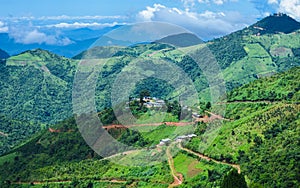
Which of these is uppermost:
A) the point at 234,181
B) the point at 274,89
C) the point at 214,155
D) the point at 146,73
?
the point at 274,89

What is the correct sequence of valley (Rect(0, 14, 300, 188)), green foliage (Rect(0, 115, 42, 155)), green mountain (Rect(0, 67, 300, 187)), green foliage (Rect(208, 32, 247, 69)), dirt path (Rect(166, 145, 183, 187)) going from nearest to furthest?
green mountain (Rect(0, 67, 300, 187)), valley (Rect(0, 14, 300, 188)), dirt path (Rect(166, 145, 183, 187)), green foliage (Rect(0, 115, 42, 155)), green foliage (Rect(208, 32, 247, 69))

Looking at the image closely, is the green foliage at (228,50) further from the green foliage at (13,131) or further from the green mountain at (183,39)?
the green foliage at (13,131)

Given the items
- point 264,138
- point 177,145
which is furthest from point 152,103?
point 264,138

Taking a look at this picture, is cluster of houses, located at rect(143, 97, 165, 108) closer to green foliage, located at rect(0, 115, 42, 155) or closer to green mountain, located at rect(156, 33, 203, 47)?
green mountain, located at rect(156, 33, 203, 47)

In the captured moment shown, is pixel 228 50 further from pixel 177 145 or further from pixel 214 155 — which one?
pixel 214 155

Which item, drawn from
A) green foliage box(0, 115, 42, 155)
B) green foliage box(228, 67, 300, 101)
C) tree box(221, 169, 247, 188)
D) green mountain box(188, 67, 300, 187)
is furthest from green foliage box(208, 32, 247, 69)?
tree box(221, 169, 247, 188)

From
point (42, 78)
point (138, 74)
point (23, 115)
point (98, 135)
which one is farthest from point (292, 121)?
point (42, 78)

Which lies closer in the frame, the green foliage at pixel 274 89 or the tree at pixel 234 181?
the tree at pixel 234 181

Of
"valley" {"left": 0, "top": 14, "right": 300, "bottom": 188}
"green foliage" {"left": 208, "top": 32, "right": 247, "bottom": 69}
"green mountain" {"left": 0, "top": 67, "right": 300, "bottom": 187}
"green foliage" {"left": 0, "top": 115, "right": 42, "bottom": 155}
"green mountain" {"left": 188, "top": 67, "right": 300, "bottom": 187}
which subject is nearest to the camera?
"green mountain" {"left": 188, "top": 67, "right": 300, "bottom": 187}

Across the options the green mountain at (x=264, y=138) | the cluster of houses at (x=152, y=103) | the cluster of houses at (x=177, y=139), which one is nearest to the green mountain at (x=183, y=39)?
the cluster of houses at (x=152, y=103)

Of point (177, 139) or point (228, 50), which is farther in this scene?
point (228, 50)

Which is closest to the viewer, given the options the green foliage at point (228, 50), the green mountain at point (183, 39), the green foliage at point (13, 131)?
the green foliage at point (13, 131)
